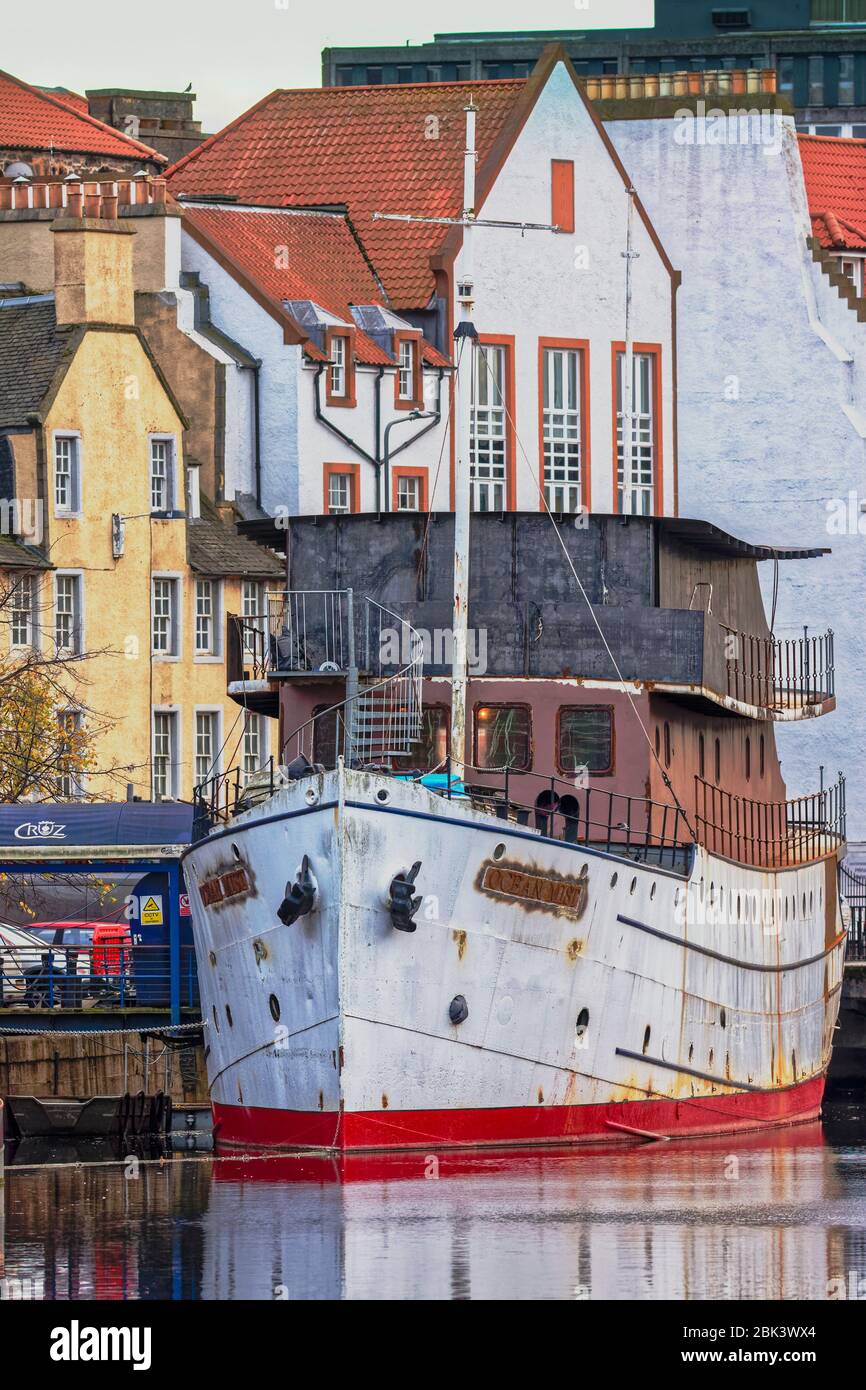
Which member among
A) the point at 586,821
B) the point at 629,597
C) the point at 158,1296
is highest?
the point at 629,597

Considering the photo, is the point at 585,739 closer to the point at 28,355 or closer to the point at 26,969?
the point at 26,969

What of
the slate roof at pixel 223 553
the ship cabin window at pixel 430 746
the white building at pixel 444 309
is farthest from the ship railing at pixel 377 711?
the white building at pixel 444 309

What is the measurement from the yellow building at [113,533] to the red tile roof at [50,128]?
32.6 metres

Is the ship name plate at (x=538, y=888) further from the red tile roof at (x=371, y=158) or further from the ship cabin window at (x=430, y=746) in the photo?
the red tile roof at (x=371, y=158)

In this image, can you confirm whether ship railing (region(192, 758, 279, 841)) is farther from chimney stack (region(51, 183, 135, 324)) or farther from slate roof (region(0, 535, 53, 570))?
chimney stack (region(51, 183, 135, 324))

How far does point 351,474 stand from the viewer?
8906 centimetres

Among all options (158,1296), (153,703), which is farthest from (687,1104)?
(153,703)

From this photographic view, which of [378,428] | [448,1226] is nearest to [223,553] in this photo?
[378,428]

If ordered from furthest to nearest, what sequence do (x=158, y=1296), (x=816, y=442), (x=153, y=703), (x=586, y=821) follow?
(x=816, y=442) → (x=153, y=703) → (x=586, y=821) → (x=158, y=1296)

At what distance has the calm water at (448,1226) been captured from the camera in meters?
35.5

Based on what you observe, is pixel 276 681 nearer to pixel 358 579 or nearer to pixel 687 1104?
pixel 358 579

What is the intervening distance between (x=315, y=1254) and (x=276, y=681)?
16094 millimetres

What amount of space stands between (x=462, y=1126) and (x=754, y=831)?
41.0ft

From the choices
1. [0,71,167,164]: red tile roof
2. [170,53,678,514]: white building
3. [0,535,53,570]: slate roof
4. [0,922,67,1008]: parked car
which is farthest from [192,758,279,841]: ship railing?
[0,71,167,164]: red tile roof
